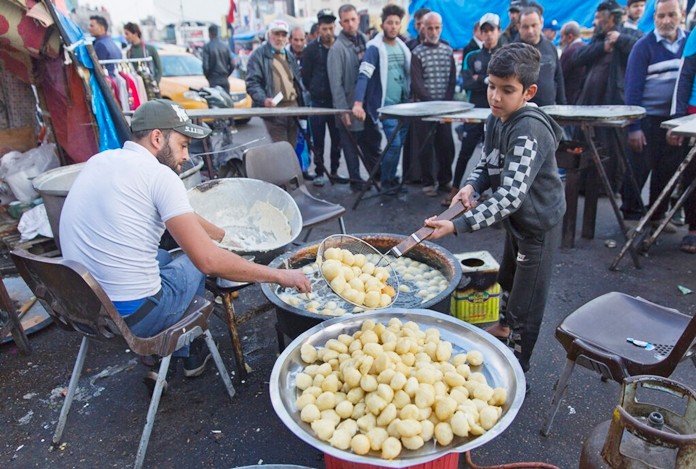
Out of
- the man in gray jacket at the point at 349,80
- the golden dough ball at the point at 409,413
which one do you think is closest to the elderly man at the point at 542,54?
the man in gray jacket at the point at 349,80

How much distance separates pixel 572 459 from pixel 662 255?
298cm

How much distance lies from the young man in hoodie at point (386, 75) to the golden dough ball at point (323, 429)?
15.0ft

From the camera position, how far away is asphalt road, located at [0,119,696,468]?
99.5 inches

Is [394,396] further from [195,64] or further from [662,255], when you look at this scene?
[195,64]

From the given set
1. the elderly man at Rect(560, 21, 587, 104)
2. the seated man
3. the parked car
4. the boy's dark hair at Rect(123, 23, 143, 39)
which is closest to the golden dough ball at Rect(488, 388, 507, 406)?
the seated man

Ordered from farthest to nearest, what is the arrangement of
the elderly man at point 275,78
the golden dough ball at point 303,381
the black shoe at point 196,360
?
the elderly man at point 275,78, the black shoe at point 196,360, the golden dough ball at point 303,381

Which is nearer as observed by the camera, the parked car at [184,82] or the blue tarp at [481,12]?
the blue tarp at [481,12]

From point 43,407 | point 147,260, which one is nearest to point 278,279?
point 147,260

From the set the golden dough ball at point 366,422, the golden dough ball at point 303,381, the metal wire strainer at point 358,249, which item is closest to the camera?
the golden dough ball at point 366,422

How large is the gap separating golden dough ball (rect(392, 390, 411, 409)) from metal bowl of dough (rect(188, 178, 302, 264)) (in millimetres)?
1843

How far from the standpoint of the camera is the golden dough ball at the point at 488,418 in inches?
61.3

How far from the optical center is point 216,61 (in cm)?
997

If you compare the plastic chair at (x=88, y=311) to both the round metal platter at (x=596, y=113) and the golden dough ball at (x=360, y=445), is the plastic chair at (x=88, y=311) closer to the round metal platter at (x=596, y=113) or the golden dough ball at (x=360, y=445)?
the golden dough ball at (x=360, y=445)

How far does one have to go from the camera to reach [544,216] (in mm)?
2475
